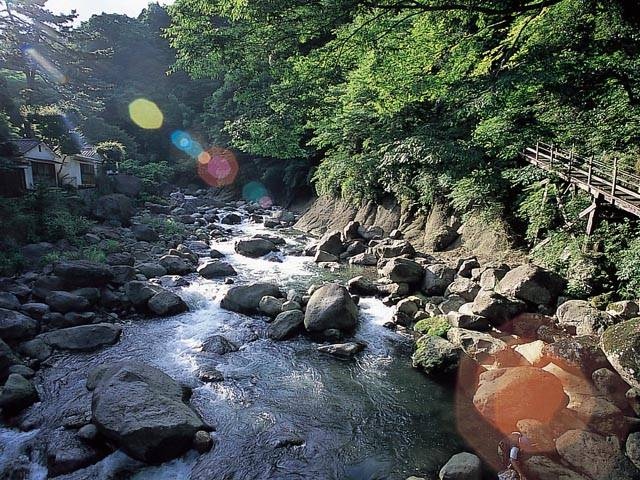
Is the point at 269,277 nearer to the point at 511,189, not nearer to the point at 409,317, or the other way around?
the point at 409,317

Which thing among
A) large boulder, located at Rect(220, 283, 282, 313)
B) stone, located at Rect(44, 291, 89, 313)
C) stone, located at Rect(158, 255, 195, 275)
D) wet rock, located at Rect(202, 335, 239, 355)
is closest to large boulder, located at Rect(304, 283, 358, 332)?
large boulder, located at Rect(220, 283, 282, 313)

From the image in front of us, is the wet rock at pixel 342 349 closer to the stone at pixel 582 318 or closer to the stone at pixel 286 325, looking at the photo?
the stone at pixel 286 325

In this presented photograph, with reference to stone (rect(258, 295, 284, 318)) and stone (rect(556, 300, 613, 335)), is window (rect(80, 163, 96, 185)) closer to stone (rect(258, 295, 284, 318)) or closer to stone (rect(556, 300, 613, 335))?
stone (rect(258, 295, 284, 318))

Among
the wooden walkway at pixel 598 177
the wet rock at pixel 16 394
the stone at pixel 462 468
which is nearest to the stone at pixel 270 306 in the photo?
the wet rock at pixel 16 394

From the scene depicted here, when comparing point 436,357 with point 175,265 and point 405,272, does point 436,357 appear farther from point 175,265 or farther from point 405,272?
point 175,265

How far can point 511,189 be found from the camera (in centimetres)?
1431

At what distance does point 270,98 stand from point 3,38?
54.4 ft

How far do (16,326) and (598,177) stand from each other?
1408 cm

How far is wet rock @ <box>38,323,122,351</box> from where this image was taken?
340 inches

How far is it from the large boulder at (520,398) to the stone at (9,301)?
9980 mm

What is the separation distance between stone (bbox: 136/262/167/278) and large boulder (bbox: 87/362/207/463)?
718 centimetres

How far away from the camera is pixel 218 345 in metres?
8.99

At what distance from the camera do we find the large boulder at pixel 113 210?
827 inches

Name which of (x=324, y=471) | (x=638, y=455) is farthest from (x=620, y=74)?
(x=324, y=471)
